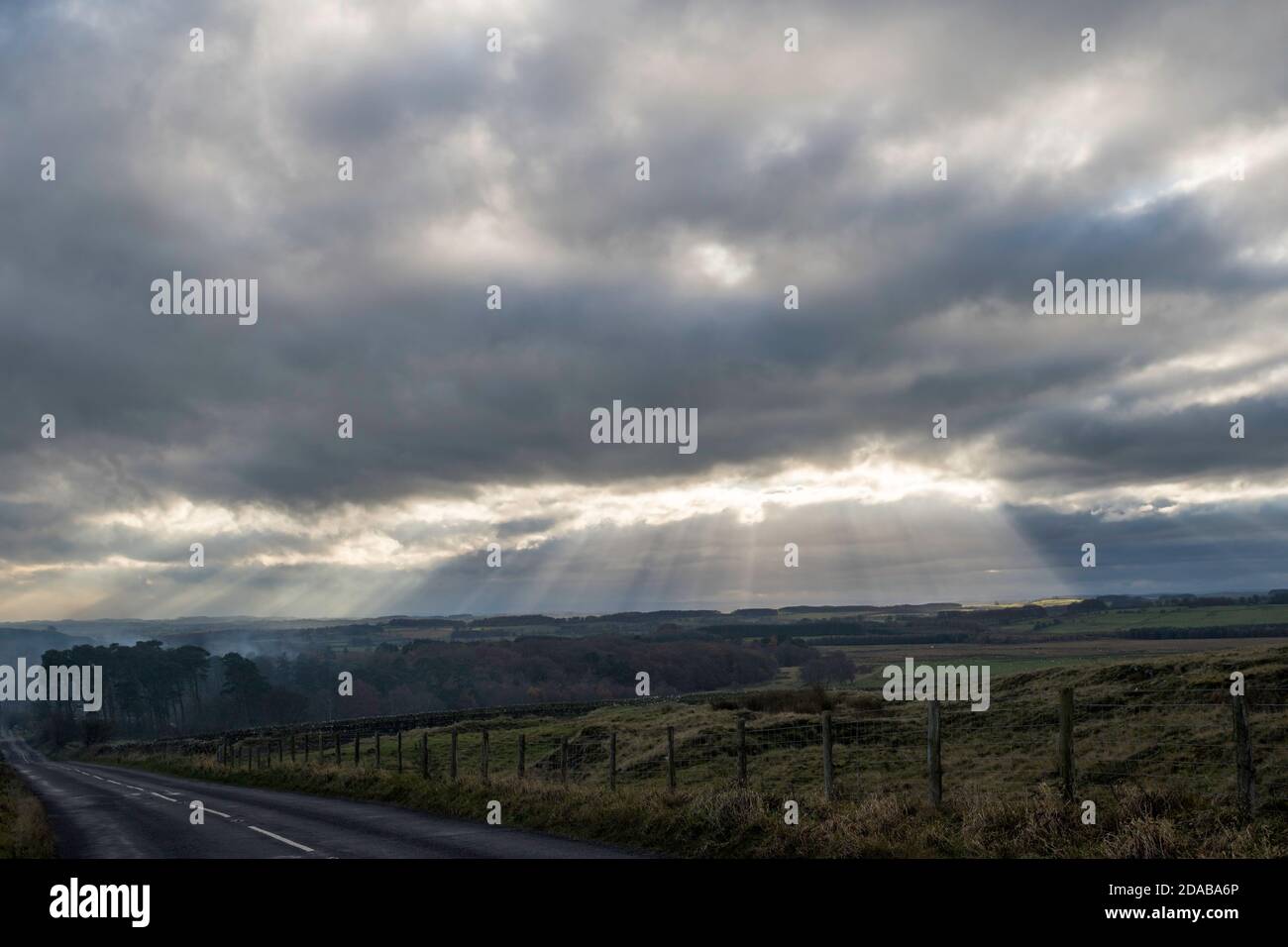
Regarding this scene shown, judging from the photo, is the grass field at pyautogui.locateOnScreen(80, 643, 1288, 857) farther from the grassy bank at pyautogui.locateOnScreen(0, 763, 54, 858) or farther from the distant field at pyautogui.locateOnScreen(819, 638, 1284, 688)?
the distant field at pyautogui.locateOnScreen(819, 638, 1284, 688)

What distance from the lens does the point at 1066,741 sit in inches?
571

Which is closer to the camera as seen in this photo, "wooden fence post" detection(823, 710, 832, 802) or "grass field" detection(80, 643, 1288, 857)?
"grass field" detection(80, 643, 1288, 857)

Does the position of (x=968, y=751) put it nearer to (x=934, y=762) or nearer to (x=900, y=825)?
(x=934, y=762)

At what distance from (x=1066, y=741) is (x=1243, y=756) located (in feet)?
8.27

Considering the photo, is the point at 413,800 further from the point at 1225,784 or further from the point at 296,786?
the point at 1225,784

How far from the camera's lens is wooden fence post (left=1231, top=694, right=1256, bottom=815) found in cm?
1222

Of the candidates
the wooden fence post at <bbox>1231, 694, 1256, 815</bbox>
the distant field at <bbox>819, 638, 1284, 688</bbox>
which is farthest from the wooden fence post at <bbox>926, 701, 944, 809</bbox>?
the distant field at <bbox>819, 638, 1284, 688</bbox>

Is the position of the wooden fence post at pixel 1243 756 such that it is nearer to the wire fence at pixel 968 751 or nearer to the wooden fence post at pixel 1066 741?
the wire fence at pixel 968 751

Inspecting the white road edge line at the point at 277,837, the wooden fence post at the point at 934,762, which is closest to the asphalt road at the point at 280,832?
the white road edge line at the point at 277,837

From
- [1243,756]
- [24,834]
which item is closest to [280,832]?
[24,834]

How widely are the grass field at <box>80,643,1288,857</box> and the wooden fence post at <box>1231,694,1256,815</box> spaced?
1.24 feet

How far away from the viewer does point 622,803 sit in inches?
742
